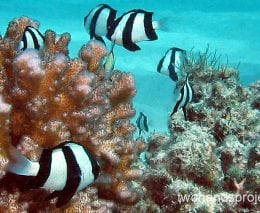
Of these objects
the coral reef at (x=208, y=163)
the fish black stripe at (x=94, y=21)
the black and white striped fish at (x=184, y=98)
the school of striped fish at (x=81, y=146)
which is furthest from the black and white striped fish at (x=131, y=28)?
the coral reef at (x=208, y=163)

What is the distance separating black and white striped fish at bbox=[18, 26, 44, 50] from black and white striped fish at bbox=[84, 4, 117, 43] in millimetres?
1132

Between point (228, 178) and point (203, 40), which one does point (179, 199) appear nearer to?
point (228, 178)

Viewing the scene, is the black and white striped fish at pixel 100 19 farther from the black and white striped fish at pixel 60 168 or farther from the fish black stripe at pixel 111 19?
the black and white striped fish at pixel 60 168

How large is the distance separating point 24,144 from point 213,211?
131 cm

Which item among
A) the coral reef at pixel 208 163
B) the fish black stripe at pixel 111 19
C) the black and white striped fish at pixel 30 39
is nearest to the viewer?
the coral reef at pixel 208 163

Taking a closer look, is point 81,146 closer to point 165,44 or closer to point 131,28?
point 131,28

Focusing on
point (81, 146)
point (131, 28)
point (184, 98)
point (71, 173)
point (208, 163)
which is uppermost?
point (131, 28)

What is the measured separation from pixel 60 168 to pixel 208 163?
1517 millimetres

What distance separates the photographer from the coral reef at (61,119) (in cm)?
209

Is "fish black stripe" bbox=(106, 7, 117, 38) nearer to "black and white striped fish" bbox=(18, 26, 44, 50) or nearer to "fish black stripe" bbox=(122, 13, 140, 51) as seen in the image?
"fish black stripe" bbox=(122, 13, 140, 51)

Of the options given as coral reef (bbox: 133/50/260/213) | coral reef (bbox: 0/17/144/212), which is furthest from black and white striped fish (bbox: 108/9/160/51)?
coral reef (bbox: 0/17/144/212)

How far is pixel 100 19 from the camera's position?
13.9 ft

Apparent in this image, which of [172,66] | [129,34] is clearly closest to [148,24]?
[129,34]

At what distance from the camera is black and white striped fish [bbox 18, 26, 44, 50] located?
2.91 m
